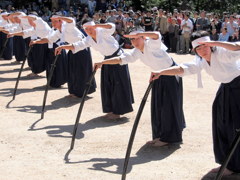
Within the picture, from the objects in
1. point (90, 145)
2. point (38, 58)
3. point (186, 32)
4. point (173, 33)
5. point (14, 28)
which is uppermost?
point (14, 28)

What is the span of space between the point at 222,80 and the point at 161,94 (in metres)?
1.64

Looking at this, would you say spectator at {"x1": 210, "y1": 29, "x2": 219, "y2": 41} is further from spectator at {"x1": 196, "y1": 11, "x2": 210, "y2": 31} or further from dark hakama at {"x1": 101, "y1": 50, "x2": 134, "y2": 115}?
dark hakama at {"x1": 101, "y1": 50, "x2": 134, "y2": 115}

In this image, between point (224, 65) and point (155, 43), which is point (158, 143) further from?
point (224, 65)

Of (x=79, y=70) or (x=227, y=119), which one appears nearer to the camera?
(x=227, y=119)

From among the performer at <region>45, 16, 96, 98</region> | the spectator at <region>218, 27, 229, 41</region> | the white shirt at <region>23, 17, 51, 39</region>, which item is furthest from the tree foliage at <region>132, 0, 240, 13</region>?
the performer at <region>45, 16, 96, 98</region>

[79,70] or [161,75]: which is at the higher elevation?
[161,75]

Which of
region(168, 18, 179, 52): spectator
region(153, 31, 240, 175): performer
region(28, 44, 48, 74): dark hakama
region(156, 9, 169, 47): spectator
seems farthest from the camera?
region(156, 9, 169, 47): spectator

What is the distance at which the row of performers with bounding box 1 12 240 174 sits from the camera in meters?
5.40

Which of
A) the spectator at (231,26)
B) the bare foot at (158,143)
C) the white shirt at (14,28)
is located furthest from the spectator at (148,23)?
the bare foot at (158,143)

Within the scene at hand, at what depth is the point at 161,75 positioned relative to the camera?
6934mm

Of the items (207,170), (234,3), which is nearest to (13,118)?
(207,170)

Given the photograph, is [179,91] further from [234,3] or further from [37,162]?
[234,3]

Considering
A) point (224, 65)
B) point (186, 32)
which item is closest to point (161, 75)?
point (224, 65)

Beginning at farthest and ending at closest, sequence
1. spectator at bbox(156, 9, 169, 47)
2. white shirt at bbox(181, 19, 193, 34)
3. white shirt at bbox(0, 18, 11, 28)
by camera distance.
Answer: spectator at bbox(156, 9, 169, 47)
white shirt at bbox(181, 19, 193, 34)
white shirt at bbox(0, 18, 11, 28)
